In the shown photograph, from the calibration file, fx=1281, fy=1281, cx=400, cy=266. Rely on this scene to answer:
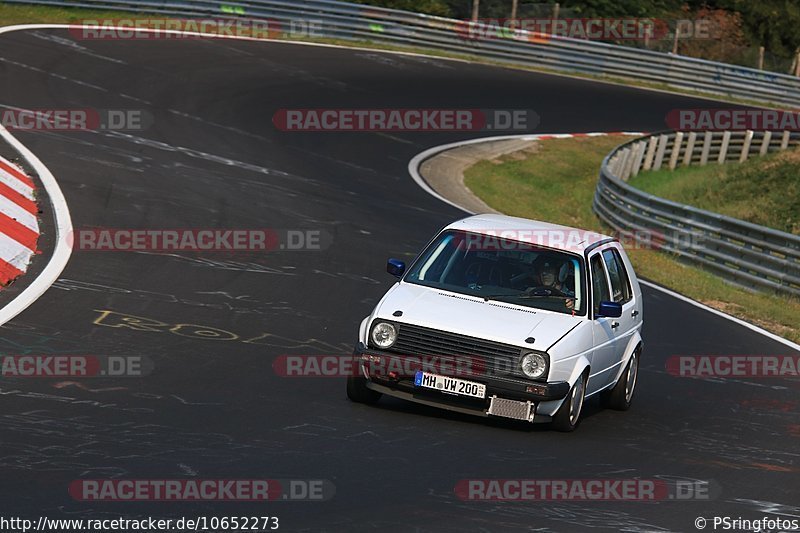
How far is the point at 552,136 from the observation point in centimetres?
3122

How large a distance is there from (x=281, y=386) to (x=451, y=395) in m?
1.45

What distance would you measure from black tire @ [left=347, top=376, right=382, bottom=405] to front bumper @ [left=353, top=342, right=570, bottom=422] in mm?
104

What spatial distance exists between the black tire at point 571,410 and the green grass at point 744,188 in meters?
17.2

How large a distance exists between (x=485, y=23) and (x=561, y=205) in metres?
17.2

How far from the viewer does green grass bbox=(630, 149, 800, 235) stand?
2733 cm

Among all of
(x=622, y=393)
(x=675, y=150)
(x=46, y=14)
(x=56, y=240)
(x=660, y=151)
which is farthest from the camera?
(x=675, y=150)

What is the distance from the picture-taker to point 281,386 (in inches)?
400

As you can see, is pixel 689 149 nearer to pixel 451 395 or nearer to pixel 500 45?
pixel 500 45

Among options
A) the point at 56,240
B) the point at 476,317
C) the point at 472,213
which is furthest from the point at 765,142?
the point at 476,317

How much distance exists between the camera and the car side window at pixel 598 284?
1067 cm

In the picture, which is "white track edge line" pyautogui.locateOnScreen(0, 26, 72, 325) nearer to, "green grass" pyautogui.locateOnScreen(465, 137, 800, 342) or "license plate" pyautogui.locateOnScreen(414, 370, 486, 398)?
"license plate" pyautogui.locateOnScreen(414, 370, 486, 398)

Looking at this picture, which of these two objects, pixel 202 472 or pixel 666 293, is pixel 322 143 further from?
pixel 202 472

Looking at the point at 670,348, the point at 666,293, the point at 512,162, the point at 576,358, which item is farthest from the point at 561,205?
the point at 576,358

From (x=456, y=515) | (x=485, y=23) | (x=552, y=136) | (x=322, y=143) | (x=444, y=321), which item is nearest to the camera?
(x=456, y=515)
